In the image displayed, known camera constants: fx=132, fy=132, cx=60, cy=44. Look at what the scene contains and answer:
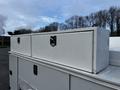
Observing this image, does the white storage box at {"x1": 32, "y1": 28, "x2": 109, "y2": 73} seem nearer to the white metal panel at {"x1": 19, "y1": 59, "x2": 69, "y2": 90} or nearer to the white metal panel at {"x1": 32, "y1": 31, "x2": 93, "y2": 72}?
the white metal panel at {"x1": 32, "y1": 31, "x2": 93, "y2": 72}

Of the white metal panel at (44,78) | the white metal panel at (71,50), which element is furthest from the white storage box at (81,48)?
the white metal panel at (44,78)

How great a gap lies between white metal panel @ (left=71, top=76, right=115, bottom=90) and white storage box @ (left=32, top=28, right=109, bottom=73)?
0.26ft

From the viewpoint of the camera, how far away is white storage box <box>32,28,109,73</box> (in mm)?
846

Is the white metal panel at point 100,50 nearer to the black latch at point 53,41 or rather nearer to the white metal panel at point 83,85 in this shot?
the white metal panel at point 83,85

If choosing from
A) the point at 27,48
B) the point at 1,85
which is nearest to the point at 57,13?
the point at 1,85

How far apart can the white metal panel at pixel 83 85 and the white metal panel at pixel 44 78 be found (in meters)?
0.07

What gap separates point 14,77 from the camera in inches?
86.4

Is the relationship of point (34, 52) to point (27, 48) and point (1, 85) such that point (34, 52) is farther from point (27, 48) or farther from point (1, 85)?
point (1, 85)

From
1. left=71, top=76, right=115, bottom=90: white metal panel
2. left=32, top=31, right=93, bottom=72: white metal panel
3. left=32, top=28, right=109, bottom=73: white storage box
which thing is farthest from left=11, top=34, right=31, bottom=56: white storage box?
left=71, top=76, right=115, bottom=90: white metal panel

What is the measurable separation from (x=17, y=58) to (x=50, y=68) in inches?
39.0

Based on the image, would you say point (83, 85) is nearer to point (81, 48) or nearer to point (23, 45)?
point (81, 48)

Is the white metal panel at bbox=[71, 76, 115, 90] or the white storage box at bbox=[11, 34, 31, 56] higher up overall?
the white storage box at bbox=[11, 34, 31, 56]

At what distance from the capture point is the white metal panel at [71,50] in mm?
879

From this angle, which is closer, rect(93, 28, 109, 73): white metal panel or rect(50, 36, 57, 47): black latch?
rect(93, 28, 109, 73): white metal panel
